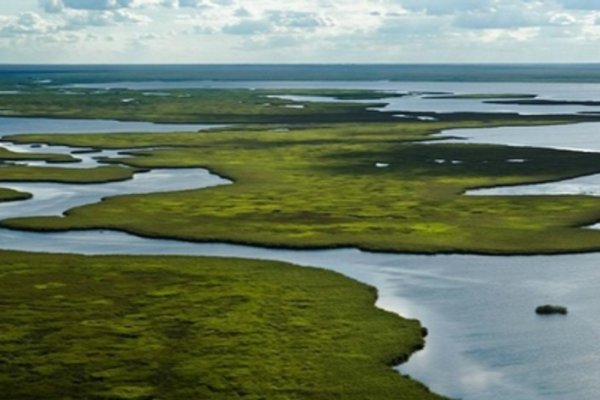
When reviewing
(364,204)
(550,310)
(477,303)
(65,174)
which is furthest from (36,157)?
(550,310)

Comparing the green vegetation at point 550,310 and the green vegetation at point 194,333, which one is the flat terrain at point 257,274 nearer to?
the green vegetation at point 194,333

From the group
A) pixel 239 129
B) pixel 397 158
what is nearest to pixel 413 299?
pixel 397 158

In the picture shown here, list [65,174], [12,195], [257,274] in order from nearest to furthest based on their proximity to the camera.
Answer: [257,274], [12,195], [65,174]

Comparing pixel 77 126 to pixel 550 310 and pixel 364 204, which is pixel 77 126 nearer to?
pixel 364 204

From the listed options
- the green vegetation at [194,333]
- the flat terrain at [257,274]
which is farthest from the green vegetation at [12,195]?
the green vegetation at [194,333]

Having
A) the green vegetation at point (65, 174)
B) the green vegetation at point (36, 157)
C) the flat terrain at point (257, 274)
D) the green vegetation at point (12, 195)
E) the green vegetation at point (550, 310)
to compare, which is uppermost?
the green vegetation at point (550, 310)

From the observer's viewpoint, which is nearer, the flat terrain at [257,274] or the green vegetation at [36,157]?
the flat terrain at [257,274]
